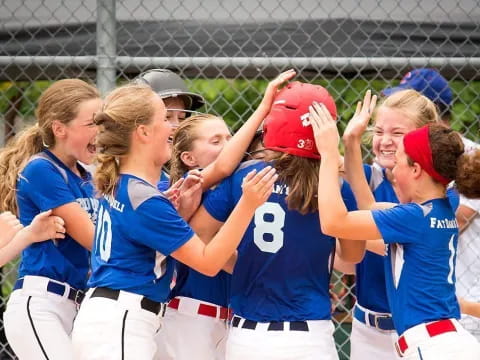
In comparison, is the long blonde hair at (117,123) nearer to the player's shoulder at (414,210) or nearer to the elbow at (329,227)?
the elbow at (329,227)

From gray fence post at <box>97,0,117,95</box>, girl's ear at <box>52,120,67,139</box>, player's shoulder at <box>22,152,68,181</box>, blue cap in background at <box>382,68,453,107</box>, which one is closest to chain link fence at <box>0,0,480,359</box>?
gray fence post at <box>97,0,117,95</box>

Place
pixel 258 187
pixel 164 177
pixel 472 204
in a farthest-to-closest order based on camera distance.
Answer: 1. pixel 472 204
2. pixel 164 177
3. pixel 258 187

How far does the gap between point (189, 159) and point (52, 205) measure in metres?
0.61

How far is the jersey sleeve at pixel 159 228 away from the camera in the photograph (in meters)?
3.28

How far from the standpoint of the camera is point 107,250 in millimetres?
3371

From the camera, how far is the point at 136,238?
3312 mm

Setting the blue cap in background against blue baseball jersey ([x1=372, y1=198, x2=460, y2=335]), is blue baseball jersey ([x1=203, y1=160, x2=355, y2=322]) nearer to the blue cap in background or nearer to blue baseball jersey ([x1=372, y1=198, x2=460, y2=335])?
blue baseball jersey ([x1=372, y1=198, x2=460, y2=335])

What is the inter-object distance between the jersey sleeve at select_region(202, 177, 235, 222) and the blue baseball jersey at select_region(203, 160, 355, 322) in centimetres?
8

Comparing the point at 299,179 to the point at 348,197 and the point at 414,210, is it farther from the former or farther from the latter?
the point at 414,210

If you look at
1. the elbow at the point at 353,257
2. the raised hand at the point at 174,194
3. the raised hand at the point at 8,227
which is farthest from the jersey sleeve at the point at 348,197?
the raised hand at the point at 8,227

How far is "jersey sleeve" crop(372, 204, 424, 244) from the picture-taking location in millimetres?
3334

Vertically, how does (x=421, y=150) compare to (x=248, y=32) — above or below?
below

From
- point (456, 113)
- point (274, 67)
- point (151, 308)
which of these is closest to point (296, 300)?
point (151, 308)

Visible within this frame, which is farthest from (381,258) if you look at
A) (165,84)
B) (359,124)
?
(165,84)
